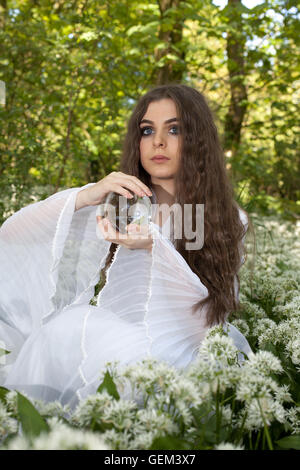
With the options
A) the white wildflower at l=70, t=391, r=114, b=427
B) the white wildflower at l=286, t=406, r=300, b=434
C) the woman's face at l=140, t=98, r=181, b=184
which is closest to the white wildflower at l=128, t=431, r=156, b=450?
the white wildflower at l=70, t=391, r=114, b=427

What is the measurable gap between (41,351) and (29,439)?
0.53 m

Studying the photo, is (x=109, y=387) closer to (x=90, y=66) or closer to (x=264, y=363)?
(x=264, y=363)

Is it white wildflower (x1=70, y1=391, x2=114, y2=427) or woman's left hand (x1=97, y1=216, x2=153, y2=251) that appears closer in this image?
white wildflower (x1=70, y1=391, x2=114, y2=427)

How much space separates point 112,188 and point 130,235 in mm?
223

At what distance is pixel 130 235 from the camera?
193 centimetres

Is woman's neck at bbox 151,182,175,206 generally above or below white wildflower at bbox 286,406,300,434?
above

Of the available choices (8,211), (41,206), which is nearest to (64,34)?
(8,211)

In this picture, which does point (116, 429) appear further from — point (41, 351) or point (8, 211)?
point (8, 211)

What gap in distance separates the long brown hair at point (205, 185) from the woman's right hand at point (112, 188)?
1.41 ft

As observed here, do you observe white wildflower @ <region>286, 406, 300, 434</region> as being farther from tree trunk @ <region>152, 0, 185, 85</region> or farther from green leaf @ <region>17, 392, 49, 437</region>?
tree trunk @ <region>152, 0, 185, 85</region>

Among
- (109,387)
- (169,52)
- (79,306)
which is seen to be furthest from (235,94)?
(109,387)

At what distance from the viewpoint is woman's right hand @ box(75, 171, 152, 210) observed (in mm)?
1921

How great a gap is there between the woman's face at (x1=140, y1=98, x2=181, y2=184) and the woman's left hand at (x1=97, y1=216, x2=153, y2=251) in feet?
1.58

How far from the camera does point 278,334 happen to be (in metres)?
2.05
